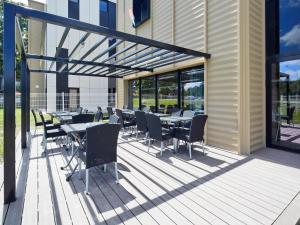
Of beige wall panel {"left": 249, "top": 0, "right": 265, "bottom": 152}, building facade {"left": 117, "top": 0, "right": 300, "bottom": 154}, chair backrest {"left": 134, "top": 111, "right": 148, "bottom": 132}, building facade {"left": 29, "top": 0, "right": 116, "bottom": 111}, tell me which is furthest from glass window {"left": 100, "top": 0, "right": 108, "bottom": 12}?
beige wall panel {"left": 249, "top": 0, "right": 265, "bottom": 152}

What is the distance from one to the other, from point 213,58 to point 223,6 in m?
1.29

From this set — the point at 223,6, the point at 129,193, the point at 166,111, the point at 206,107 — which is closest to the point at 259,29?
the point at 223,6

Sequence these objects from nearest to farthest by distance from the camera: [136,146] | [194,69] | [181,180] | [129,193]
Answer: [129,193]
[181,180]
[136,146]
[194,69]

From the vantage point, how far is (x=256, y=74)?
5.16 meters

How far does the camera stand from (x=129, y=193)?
295cm

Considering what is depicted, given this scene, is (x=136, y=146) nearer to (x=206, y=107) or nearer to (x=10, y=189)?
(x=206, y=107)

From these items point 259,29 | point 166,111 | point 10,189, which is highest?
point 259,29

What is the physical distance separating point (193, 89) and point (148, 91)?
10.4 feet

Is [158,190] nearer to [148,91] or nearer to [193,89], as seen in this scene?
[193,89]

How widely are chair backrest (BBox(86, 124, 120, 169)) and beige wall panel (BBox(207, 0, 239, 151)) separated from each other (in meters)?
3.17

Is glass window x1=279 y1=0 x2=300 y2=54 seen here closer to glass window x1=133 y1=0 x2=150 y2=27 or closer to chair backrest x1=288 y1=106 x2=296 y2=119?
chair backrest x1=288 y1=106 x2=296 y2=119

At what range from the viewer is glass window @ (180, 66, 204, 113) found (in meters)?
6.35

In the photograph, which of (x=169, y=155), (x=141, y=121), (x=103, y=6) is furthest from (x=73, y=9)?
(x=169, y=155)

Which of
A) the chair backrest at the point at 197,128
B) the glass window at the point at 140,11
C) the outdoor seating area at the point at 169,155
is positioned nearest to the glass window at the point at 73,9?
the glass window at the point at 140,11
